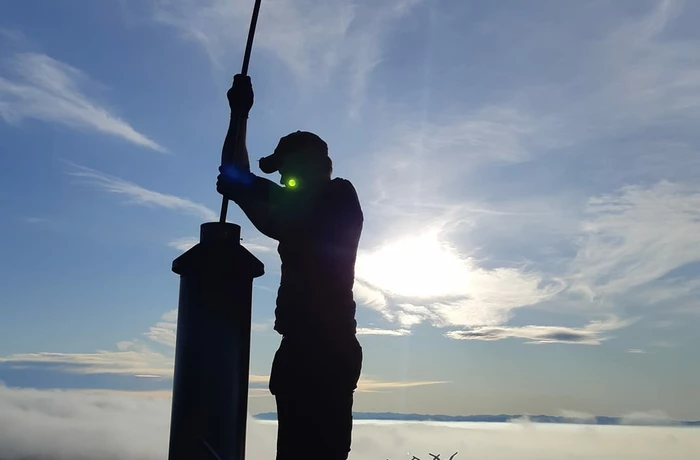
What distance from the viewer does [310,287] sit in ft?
17.0

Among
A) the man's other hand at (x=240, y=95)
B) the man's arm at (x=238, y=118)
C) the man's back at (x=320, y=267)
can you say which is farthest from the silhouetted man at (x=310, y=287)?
the man's other hand at (x=240, y=95)

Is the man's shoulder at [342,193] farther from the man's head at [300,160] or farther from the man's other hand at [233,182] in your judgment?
the man's other hand at [233,182]

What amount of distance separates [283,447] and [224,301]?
Answer: 1.06 m

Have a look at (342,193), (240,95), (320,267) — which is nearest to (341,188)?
(342,193)

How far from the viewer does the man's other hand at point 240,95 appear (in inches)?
228

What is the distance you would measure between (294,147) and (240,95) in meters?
0.70

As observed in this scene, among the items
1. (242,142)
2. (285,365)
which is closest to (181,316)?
(285,365)

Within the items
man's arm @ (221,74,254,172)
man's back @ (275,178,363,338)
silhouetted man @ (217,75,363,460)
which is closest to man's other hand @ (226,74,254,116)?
man's arm @ (221,74,254,172)

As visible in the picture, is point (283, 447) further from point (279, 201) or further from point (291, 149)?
point (291, 149)

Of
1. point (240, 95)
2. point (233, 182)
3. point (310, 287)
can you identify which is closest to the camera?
point (310, 287)

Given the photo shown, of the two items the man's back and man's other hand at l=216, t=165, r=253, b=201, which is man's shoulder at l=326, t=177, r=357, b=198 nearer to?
the man's back

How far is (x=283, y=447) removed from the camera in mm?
5125

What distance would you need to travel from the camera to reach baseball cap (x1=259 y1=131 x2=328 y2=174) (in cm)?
543

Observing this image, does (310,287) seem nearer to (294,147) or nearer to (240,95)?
(294,147)
